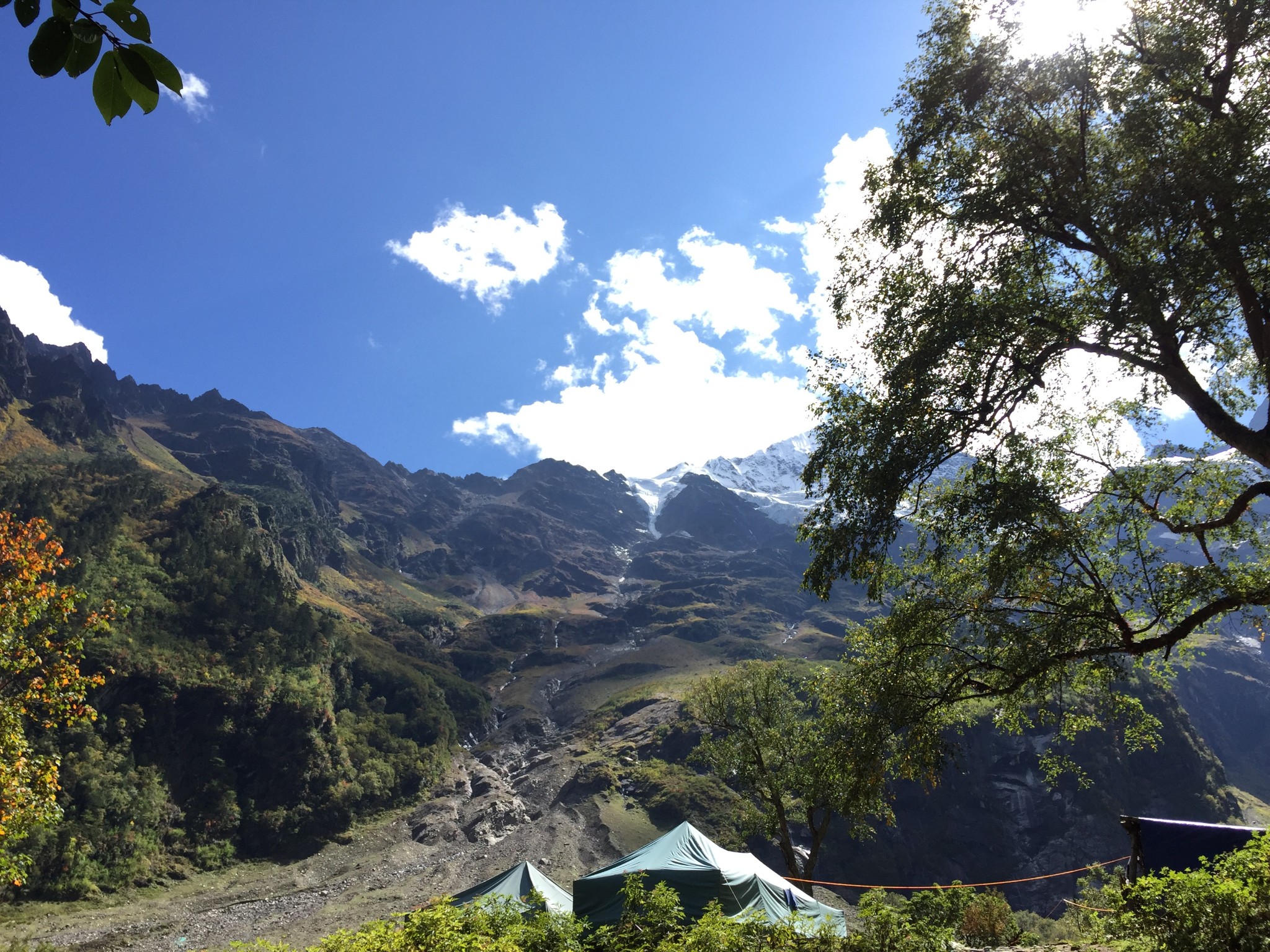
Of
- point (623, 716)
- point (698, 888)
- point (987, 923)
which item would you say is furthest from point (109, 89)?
point (623, 716)

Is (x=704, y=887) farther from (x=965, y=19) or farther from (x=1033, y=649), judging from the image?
(x=965, y=19)

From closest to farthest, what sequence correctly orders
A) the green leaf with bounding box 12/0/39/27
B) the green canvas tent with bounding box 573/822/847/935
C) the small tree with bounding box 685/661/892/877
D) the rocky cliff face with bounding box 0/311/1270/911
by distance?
the green leaf with bounding box 12/0/39/27 → the green canvas tent with bounding box 573/822/847/935 → the small tree with bounding box 685/661/892/877 → the rocky cliff face with bounding box 0/311/1270/911

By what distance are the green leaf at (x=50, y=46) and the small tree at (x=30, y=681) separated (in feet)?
43.2

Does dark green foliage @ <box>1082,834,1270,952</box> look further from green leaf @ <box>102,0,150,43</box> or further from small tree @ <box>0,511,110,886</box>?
small tree @ <box>0,511,110,886</box>

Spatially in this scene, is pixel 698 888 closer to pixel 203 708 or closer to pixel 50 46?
pixel 50 46

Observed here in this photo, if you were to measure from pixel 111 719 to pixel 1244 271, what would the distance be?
77666 millimetres

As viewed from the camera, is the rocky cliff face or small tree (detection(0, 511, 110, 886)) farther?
the rocky cliff face

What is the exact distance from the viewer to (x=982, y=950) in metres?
13.2

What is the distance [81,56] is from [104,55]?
7 centimetres

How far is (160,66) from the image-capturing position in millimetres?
1811

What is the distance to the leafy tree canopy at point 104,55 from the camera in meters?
1.66

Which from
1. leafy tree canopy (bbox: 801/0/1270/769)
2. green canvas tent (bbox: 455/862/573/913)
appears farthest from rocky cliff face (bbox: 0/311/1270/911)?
green canvas tent (bbox: 455/862/573/913)

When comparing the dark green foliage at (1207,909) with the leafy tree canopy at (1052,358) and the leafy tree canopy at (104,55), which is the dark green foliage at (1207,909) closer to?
the leafy tree canopy at (1052,358)

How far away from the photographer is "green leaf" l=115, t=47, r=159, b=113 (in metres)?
1.76
